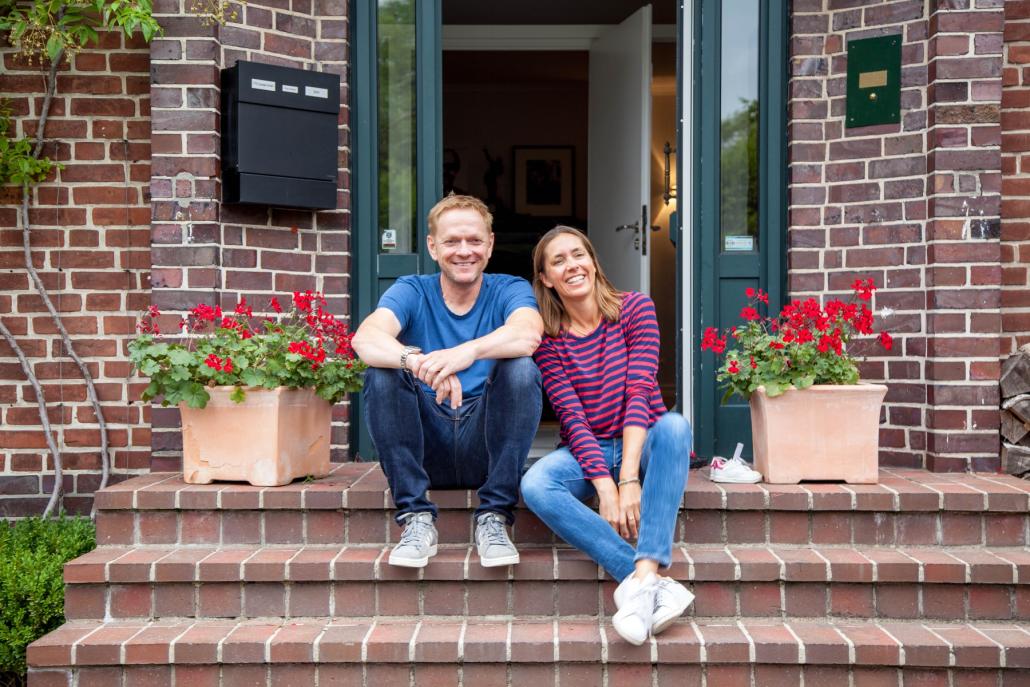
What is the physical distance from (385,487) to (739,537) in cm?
116

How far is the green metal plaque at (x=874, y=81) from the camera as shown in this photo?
3.53 m

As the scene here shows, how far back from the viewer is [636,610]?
2.41 metres

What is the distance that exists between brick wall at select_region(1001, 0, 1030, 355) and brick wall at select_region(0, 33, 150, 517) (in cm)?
345

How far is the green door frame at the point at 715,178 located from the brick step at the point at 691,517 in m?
0.91

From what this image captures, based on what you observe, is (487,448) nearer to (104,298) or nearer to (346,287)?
(346,287)

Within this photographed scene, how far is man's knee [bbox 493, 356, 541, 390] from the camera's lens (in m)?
2.57

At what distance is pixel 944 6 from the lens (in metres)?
3.37

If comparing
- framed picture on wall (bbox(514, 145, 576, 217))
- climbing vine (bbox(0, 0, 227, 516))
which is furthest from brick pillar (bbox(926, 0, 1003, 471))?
framed picture on wall (bbox(514, 145, 576, 217))

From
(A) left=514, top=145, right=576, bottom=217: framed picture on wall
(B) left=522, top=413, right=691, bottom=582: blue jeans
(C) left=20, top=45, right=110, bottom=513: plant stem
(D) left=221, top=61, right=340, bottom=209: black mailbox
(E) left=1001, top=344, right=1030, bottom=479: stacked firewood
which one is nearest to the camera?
(B) left=522, top=413, right=691, bottom=582: blue jeans

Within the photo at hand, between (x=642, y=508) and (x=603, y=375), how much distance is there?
430mm

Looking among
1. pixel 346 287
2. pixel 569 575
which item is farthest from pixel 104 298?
pixel 569 575

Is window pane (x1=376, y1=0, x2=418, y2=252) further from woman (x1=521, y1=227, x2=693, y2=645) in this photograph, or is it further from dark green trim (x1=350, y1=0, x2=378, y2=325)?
woman (x1=521, y1=227, x2=693, y2=645)

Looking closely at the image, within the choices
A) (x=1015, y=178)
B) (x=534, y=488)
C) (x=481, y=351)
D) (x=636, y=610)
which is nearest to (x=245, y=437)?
(x=481, y=351)

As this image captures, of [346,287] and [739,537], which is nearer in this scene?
[739,537]
